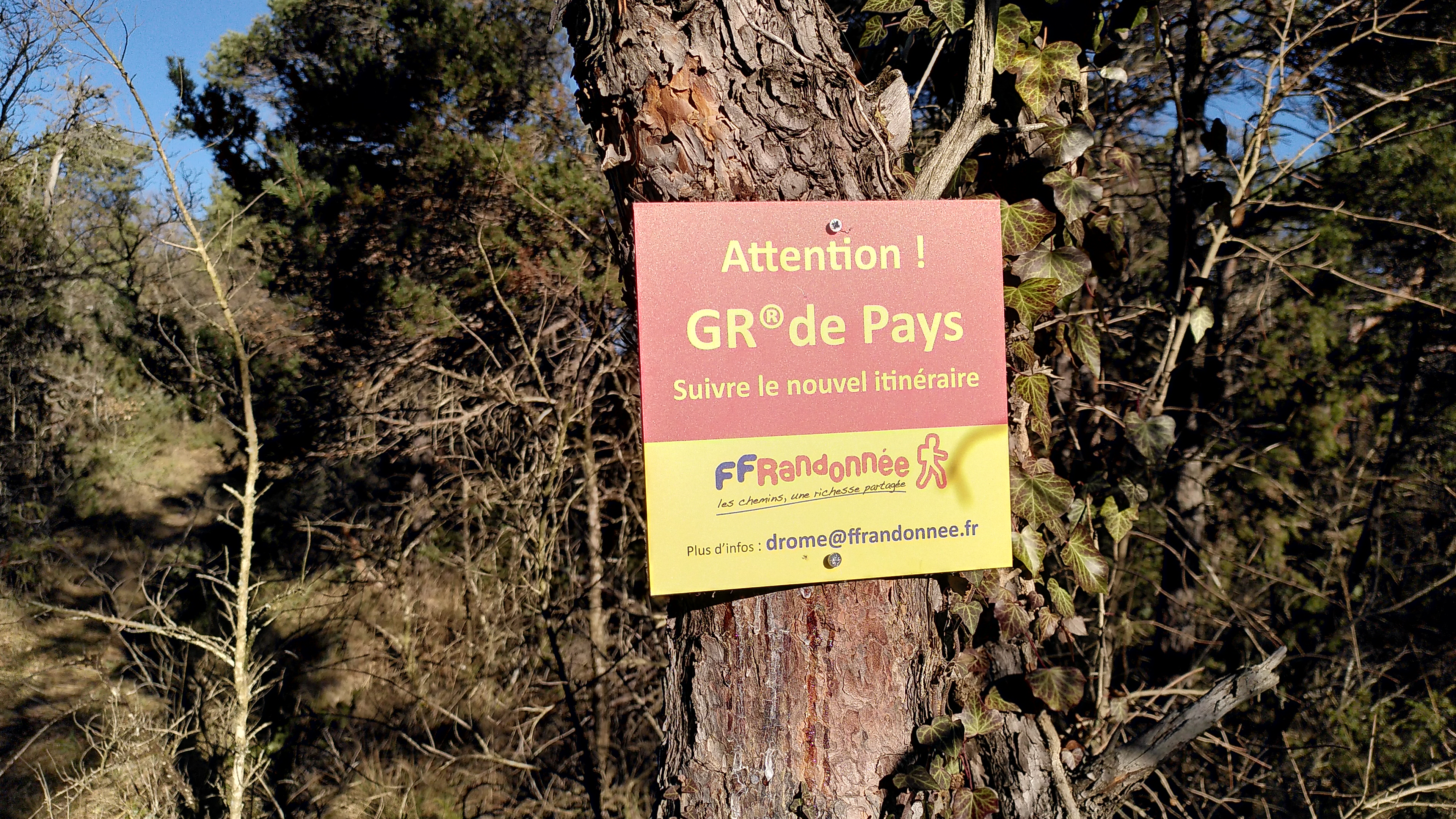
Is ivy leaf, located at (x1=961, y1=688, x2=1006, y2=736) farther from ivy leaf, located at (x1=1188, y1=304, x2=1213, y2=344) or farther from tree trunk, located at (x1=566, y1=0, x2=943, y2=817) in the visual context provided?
ivy leaf, located at (x1=1188, y1=304, x2=1213, y2=344)

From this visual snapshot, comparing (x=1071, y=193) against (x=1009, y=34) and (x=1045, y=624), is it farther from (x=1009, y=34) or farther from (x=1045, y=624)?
(x=1045, y=624)

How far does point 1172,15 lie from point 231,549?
815 centimetres

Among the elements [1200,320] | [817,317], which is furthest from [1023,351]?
[1200,320]

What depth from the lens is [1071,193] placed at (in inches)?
57.7

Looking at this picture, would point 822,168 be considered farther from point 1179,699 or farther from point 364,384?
point 364,384

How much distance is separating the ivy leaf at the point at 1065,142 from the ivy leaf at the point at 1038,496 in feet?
1.85

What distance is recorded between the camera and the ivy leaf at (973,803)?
1316 mm

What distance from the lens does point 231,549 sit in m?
7.39

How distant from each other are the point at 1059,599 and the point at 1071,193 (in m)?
0.76

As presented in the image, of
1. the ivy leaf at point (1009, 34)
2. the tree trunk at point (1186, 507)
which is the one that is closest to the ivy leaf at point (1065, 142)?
the ivy leaf at point (1009, 34)

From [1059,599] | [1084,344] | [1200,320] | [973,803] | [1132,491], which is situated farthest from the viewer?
[1200,320]

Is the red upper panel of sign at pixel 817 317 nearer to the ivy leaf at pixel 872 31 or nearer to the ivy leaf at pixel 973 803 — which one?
the ivy leaf at pixel 872 31

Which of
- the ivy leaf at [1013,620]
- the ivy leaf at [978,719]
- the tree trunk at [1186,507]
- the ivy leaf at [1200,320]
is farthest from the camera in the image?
the tree trunk at [1186,507]

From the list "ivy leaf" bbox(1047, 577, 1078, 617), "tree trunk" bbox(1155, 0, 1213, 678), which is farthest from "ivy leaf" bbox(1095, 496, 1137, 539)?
"tree trunk" bbox(1155, 0, 1213, 678)
